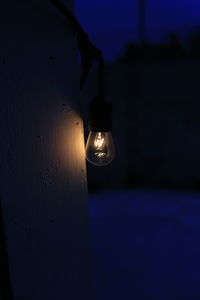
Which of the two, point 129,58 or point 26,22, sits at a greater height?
point 129,58

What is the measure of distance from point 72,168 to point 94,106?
14 cm

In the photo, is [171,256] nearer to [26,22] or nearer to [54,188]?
[54,188]

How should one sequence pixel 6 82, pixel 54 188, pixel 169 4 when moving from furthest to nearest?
pixel 169 4, pixel 54 188, pixel 6 82

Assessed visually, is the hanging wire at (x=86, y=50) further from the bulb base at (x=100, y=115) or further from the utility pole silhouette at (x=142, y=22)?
the utility pole silhouette at (x=142, y=22)

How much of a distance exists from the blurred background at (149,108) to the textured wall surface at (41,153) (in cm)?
162

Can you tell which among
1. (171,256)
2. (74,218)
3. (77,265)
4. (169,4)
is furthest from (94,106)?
(169,4)

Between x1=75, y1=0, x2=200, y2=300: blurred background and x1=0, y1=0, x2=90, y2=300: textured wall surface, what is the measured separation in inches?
63.6

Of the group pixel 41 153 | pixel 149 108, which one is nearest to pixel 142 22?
pixel 149 108

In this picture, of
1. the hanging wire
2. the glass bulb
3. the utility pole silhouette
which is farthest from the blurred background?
the hanging wire

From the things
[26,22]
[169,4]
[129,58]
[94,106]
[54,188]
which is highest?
[169,4]

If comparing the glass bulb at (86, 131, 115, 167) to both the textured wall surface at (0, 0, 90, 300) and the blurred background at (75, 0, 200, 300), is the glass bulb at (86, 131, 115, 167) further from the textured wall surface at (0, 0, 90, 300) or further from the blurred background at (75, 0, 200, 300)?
the blurred background at (75, 0, 200, 300)

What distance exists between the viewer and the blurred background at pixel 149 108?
2574 mm

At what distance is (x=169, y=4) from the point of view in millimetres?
2678

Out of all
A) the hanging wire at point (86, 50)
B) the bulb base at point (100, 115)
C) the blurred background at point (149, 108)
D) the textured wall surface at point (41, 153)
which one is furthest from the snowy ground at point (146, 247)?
the hanging wire at point (86, 50)
